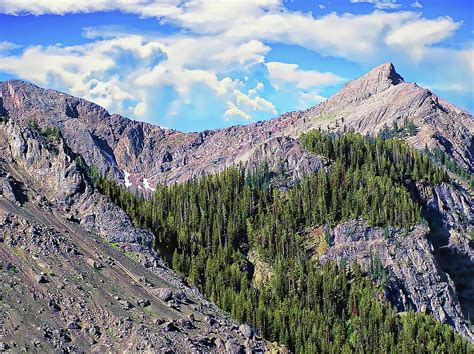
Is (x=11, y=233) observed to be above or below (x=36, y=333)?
above

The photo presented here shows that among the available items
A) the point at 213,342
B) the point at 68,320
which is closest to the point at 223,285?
the point at 213,342

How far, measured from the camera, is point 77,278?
4582 inches

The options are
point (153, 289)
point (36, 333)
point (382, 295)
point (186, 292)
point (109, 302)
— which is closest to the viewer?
point (36, 333)

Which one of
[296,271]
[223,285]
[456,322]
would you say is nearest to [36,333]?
[223,285]

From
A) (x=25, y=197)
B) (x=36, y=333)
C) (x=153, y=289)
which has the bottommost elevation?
(x=36, y=333)

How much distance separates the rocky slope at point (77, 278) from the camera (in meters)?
103

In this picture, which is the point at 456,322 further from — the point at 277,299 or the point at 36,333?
the point at 36,333

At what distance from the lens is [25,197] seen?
134m

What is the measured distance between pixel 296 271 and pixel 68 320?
98050mm

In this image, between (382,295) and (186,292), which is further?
(382,295)

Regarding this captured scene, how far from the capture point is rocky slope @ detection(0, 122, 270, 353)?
103 m

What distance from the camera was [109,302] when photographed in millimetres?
113125

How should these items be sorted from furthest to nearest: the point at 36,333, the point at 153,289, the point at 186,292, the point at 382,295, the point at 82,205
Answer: the point at 382,295, the point at 82,205, the point at 186,292, the point at 153,289, the point at 36,333

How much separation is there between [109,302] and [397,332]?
9226 cm
